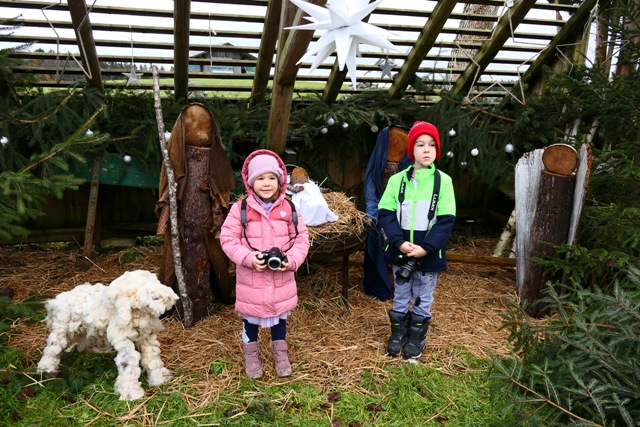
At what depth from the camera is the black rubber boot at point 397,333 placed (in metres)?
3.73

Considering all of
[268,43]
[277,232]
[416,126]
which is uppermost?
[268,43]

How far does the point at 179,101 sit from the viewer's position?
17.7 feet

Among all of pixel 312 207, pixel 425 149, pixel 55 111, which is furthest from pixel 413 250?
pixel 55 111

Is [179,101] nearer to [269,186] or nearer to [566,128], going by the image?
[269,186]

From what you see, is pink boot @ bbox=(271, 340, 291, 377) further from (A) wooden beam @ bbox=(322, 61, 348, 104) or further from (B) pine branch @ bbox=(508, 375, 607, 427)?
(A) wooden beam @ bbox=(322, 61, 348, 104)

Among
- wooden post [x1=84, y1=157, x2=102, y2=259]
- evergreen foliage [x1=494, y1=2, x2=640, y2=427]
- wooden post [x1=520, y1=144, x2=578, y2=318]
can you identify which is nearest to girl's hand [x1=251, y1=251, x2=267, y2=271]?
evergreen foliage [x1=494, y1=2, x2=640, y2=427]

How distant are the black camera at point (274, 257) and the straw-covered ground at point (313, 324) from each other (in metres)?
0.87

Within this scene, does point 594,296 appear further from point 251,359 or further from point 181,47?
point 181,47

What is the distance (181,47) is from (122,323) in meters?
2.87

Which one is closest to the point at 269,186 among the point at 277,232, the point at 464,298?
the point at 277,232

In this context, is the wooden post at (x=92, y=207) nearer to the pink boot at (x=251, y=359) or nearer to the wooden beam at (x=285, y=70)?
the wooden beam at (x=285, y=70)

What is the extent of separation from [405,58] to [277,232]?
128 inches

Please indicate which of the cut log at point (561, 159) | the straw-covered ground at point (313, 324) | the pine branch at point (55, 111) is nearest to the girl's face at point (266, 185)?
the straw-covered ground at point (313, 324)

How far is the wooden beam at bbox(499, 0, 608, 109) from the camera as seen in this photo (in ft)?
17.1
